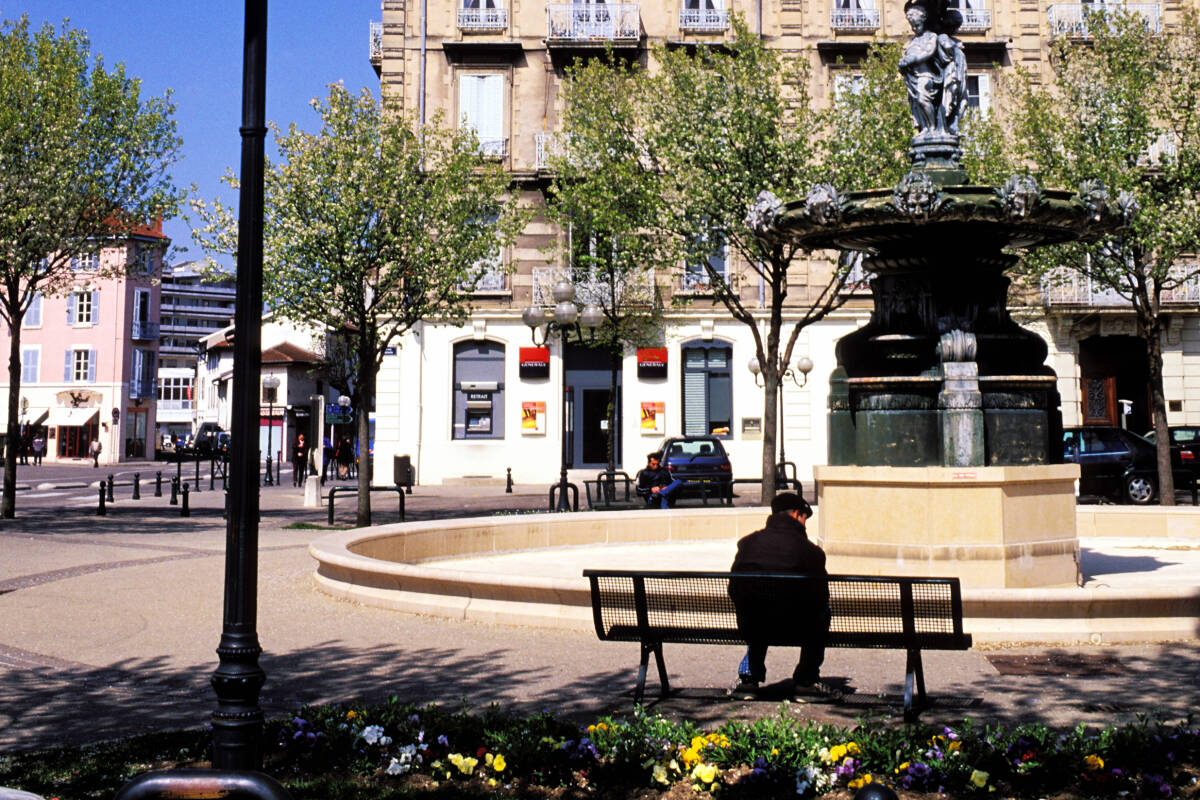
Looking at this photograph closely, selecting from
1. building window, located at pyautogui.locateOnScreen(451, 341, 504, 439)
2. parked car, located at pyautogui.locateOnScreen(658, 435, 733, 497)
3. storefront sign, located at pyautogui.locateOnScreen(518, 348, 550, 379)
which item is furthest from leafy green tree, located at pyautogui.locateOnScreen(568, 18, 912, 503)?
building window, located at pyautogui.locateOnScreen(451, 341, 504, 439)

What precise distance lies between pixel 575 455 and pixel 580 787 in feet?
100

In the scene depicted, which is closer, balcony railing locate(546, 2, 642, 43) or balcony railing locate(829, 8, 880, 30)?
balcony railing locate(546, 2, 642, 43)

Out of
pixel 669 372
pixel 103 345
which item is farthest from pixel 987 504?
pixel 103 345

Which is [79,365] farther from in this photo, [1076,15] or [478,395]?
[1076,15]

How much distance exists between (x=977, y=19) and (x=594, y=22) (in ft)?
38.1

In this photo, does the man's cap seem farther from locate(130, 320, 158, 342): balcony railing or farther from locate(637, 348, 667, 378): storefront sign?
locate(130, 320, 158, 342): balcony railing

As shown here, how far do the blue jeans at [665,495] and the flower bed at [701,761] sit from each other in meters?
16.0

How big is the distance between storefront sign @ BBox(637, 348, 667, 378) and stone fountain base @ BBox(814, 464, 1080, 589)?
2442 cm

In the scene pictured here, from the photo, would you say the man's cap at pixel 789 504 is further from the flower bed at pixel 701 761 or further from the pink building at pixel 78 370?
the pink building at pixel 78 370

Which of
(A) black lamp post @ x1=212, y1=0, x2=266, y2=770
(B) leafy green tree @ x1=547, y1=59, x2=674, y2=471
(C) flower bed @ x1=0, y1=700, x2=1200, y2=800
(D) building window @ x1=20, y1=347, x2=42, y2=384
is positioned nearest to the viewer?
(A) black lamp post @ x1=212, y1=0, x2=266, y2=770

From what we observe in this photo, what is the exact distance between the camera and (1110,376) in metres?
34.4

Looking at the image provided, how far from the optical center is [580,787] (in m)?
4.75

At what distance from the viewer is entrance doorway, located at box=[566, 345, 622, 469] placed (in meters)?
35.0

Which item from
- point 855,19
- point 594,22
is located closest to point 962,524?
point 594,22
